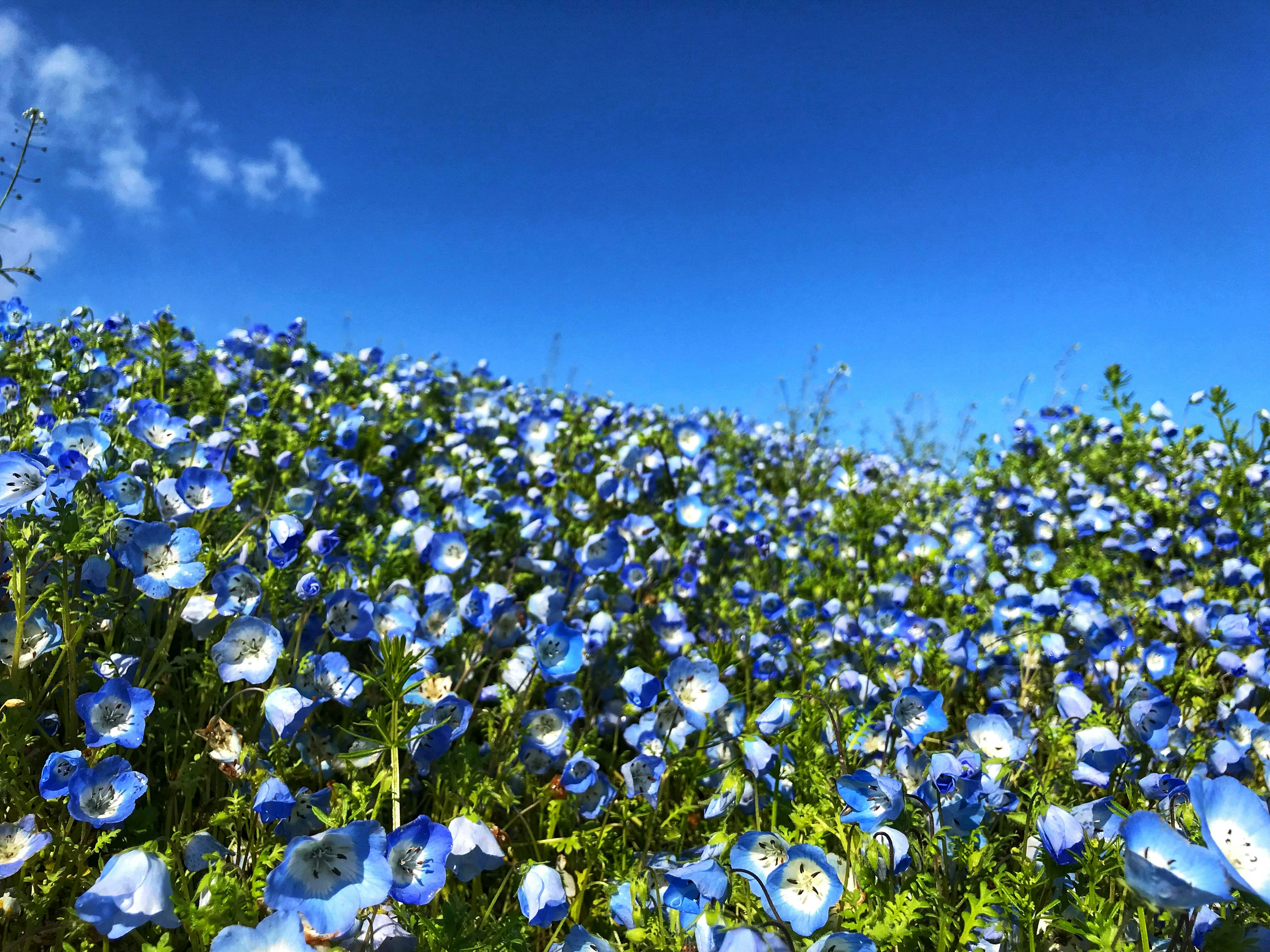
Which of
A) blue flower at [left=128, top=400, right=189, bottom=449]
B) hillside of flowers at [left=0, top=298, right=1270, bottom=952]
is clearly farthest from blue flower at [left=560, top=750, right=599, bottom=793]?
blue flower at [left=128, top=400, right=189, bottom=449]

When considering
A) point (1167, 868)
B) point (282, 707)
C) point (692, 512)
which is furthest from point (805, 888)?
point (692, 512)

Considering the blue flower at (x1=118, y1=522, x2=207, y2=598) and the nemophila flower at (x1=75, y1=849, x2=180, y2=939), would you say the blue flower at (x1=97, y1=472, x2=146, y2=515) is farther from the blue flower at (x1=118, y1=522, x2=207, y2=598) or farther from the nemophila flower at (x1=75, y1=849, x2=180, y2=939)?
the nemophila flower at (x1=75, y1=849, x2=180, y2=939)

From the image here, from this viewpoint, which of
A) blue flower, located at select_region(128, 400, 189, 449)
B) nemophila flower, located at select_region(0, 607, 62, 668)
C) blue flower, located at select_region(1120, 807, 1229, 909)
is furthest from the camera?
blue flower, located at select_region(128, 400, 189, 449)

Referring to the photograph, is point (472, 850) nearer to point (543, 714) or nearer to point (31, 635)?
point (543, 714)

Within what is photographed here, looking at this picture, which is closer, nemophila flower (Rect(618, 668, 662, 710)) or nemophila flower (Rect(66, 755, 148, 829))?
nemophila flower (Rect(66, 755, 148, 829))

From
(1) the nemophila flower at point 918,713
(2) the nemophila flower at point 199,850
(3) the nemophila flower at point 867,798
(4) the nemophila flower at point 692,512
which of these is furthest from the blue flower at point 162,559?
(4) the nemophila flower at point 692,512

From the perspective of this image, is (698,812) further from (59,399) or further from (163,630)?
(59,399)

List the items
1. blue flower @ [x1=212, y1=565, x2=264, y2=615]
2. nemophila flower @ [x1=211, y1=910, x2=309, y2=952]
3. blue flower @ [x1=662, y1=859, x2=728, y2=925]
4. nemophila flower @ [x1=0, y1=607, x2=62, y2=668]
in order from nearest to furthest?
nemophila flower @ [x1=211, y1=910, x2=309, y2=952]
blue flower @ [x1=662, y1=859, x2=728, y2=925]
nemophila flower @ [x1=0, y1=607, x2=62, y2=668]
blue flower @ [x1=212, y1=565, x2=264, y2=615]
